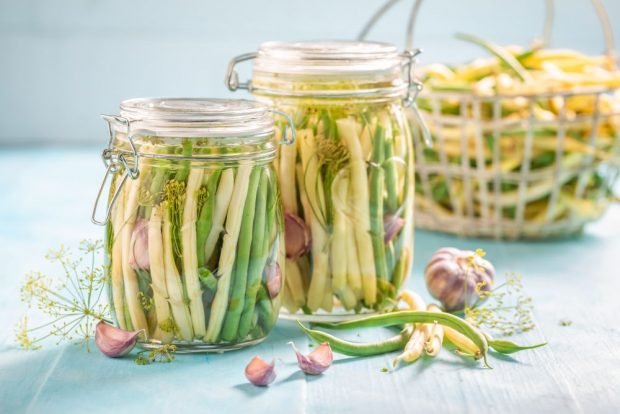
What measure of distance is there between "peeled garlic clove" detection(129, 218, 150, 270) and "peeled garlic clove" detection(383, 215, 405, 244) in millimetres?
300

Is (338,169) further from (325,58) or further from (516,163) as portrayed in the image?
(516,163)

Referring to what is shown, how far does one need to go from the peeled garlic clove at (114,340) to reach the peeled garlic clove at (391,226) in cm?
32

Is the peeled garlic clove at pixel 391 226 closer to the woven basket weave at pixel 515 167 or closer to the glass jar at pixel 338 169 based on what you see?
the glass jar at pixel 338 169

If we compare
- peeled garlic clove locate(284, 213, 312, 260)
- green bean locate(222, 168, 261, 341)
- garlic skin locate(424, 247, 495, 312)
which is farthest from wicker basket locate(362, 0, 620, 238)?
green bean locate(222, 168, 261, 341)

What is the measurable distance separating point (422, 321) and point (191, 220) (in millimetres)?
294

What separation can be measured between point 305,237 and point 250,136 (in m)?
0.17

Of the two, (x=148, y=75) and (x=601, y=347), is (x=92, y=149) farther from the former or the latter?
(x=601, y=347)

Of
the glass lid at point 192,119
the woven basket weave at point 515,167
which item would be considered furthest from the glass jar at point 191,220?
the woven basket weave at point 515,167

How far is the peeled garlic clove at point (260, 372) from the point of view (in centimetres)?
99

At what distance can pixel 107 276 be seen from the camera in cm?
106

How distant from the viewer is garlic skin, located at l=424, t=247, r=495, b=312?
1.22 meters

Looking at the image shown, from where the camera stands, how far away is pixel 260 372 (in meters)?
0.99

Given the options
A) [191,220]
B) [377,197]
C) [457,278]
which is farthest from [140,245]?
[457,278]

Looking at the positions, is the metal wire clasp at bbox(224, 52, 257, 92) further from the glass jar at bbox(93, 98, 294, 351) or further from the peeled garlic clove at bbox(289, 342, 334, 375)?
the peeled garlic clove at bbox(289, 342, 334, 375)
